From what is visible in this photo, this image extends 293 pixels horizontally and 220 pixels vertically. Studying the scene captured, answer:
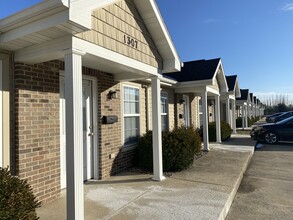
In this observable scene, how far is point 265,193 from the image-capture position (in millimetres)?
5207

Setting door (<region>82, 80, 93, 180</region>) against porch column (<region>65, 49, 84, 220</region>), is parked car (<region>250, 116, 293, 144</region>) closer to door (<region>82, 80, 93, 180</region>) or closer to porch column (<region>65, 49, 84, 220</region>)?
door (<region>82, 80, 93, 180</region>)

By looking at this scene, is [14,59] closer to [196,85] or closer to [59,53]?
[59,53]

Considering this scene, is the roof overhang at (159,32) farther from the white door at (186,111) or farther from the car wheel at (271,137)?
the car wheel at (271,137)

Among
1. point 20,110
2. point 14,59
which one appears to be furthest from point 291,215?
point 14,59

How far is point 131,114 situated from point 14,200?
15.7 ft

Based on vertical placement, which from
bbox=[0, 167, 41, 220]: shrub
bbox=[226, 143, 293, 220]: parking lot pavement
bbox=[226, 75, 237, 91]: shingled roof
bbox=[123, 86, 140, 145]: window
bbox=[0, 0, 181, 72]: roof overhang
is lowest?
bbox=[226, 143, 293, 220]: parking lot pavement

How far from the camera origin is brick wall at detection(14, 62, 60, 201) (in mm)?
3951

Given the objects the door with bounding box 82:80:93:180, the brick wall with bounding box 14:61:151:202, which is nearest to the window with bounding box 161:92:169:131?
the door with bounding box 82:80:93:180

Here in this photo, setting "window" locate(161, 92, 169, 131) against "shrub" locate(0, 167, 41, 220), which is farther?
"window" locate(161, 92, 169, 131)

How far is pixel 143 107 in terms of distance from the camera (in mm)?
7996

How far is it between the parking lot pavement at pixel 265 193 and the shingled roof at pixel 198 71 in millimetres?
4081

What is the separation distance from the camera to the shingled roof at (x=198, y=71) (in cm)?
1041

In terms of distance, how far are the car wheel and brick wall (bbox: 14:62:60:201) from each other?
11.9 m

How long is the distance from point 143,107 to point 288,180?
4589mm
